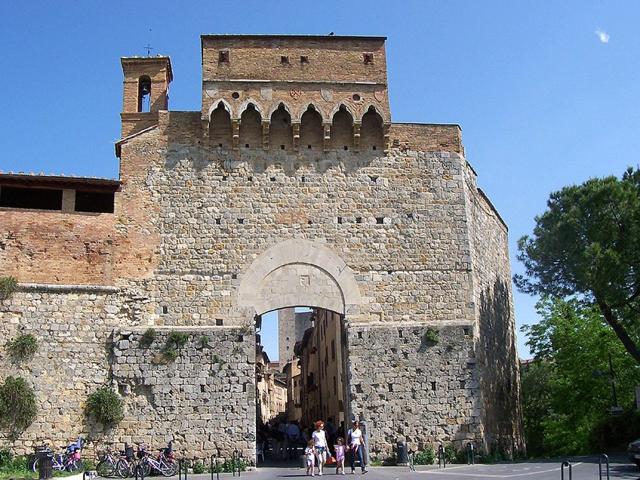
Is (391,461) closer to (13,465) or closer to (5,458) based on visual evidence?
(13,465)

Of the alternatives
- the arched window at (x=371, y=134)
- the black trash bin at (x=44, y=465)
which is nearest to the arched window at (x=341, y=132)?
the arched window at (x=371, y=134)

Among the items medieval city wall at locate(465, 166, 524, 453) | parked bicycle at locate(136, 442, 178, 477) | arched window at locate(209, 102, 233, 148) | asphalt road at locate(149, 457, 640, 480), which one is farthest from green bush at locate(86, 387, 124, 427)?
medieval city wall at locate(465, 166, 524, 453)

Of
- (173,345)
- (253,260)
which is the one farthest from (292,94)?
(173,345)

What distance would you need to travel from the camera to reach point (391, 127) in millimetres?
21734

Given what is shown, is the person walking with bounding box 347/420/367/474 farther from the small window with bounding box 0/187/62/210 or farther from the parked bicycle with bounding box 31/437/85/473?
the small window with bounding box 0/187/62/210

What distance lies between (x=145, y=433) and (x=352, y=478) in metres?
6.25

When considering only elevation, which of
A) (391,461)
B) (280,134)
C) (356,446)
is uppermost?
(280,134)

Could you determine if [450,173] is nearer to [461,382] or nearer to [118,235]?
[461,382]

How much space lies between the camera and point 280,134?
840 inches

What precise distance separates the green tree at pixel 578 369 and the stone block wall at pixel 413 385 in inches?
453

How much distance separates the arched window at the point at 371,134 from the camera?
70.8 feet

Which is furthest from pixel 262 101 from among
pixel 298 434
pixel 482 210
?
pixel 298 434

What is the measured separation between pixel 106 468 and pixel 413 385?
877 cm

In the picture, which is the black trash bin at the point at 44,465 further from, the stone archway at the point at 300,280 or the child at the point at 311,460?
the stone archway at the point at 300,280
